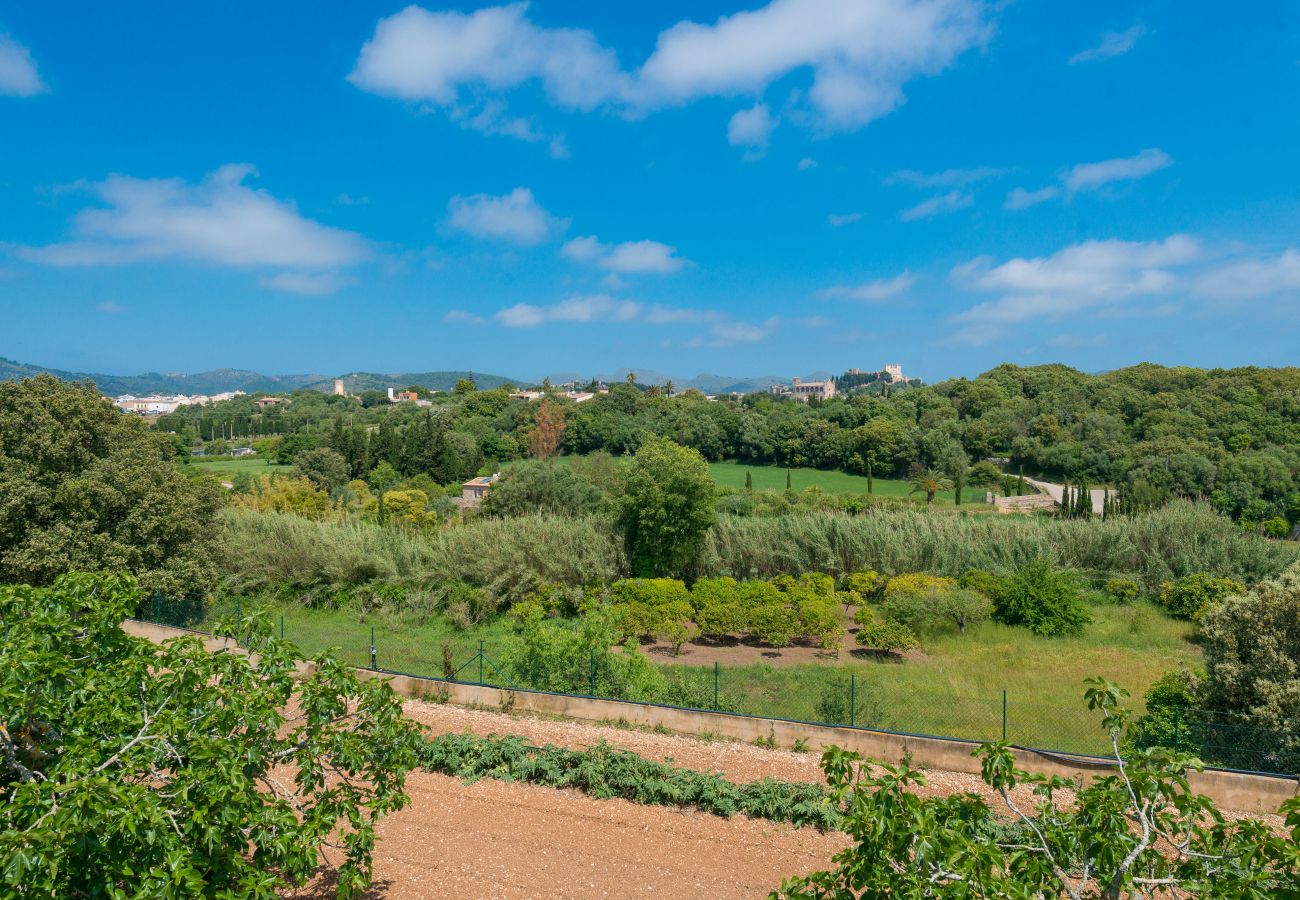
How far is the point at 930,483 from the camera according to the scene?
46438 mm

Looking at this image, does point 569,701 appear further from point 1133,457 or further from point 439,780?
point 1133,457

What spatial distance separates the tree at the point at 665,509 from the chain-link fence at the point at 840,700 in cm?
638

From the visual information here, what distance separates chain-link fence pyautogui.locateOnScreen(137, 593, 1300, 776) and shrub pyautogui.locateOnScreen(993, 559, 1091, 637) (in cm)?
565

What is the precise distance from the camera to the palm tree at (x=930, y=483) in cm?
4659

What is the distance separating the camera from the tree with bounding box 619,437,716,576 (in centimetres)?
2317

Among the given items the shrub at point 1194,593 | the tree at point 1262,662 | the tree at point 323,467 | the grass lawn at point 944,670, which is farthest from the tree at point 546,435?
the tree at point 1262,662

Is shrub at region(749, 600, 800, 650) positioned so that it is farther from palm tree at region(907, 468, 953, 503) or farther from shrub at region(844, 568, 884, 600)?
palm tree at region(907, 468, 953, 503)

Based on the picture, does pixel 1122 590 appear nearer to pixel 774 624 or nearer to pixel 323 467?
pixel 774 624

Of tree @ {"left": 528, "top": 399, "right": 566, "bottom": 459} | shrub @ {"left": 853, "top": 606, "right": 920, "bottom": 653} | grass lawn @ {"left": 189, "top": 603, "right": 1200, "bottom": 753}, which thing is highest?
tree @ {"left": 528, "top": 399, "right": 566, "bottom": 459}

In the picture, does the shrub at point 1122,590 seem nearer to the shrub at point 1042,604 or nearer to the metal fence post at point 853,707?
the shrub at point 1042,604

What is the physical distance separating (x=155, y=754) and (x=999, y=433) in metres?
62.3

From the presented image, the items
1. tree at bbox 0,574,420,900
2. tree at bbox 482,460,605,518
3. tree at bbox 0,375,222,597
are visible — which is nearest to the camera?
tree at bbox 0,574,420,900

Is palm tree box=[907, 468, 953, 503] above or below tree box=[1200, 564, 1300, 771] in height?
above

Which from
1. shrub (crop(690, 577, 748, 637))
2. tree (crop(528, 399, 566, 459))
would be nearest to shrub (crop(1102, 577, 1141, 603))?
shrub (crop(690, 577, 748, 637))
